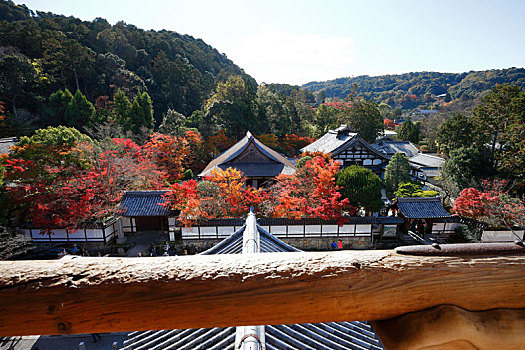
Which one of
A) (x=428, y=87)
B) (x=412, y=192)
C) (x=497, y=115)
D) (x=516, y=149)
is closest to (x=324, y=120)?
(x=497, y=115)

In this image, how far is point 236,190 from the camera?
13.9 metres

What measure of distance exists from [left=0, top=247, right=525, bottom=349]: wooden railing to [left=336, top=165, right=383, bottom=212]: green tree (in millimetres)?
13502


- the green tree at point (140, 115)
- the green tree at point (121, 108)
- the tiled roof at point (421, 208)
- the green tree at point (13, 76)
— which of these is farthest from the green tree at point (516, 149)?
the green tree at point (13, 76)

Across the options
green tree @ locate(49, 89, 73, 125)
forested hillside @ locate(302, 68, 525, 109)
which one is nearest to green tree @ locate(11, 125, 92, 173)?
green tree @ locate(49, 89, 73, 125)

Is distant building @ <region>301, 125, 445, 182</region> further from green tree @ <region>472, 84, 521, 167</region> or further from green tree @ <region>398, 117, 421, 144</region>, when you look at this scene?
green tree @ <region>398, 117, 421, 144</region>

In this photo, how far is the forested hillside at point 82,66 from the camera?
2881cm

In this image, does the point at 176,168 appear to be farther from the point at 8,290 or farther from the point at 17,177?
the point at 8,290

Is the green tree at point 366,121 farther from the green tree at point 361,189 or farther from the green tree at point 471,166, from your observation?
the green tree at point 361,189

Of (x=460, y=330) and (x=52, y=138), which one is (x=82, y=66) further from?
(x=460, y=330)

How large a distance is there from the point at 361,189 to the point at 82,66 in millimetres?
38639

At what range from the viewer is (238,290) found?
0.86 metres

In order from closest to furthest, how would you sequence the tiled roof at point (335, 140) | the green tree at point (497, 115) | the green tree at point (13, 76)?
1. the green tree at point (497, 115)
2. the tiled roof at point (335, 140)
3. the green tree at point (13, 76)

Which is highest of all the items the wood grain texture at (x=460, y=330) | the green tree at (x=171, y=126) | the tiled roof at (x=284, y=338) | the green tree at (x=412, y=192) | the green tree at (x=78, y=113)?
the green tree at (x=78, y=113)

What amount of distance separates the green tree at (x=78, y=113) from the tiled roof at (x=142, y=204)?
728 inches
